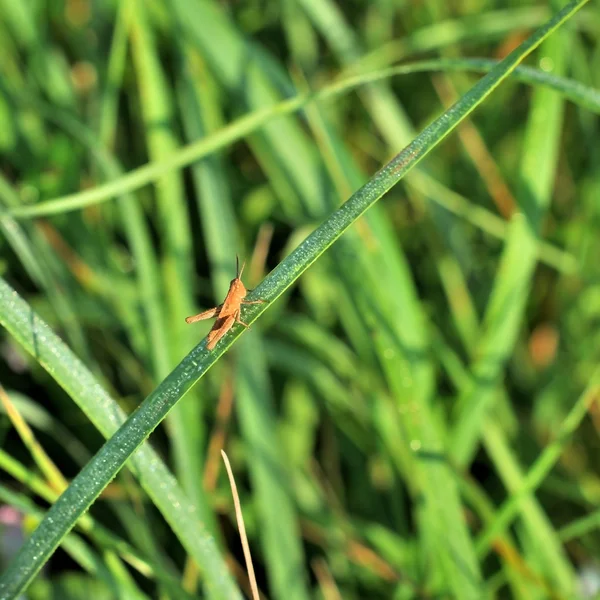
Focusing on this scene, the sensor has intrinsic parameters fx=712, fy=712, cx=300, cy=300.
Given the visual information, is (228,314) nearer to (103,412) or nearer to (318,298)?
(103,412)

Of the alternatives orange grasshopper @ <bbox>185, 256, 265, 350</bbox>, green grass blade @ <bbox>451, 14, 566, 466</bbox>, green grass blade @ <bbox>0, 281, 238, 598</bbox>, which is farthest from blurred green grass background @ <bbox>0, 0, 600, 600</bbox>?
orange grasshopper @ <bbox>185, 256, 265, 350</bbox>

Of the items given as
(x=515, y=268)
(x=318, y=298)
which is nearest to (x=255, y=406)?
(x=318, y=298)

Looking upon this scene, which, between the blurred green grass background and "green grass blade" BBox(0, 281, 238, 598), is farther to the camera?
the blurred green grass background

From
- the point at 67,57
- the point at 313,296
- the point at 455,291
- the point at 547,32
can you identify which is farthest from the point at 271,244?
the point at 547,32

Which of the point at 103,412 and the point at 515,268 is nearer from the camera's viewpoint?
the point at 103,412

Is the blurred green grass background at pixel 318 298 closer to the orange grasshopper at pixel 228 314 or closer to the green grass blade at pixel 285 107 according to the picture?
the green grass blade at pixel 285 107

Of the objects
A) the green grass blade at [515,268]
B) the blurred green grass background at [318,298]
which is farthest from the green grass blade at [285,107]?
the green grass blade at [515,268]

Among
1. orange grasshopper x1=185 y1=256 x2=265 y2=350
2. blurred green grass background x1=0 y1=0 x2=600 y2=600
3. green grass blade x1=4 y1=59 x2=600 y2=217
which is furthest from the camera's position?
blurred green grass background x1=0 y1=0 x2=600 y2=600

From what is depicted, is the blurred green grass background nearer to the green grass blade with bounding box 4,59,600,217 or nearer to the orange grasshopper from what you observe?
the green grass blade with bounding box 4,59,600,217

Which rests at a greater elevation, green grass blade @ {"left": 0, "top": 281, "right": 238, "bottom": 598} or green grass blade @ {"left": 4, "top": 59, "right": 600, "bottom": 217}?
green grass blade @ {"left": 4, "top": 59, "right": 600, "bottom": 217}
